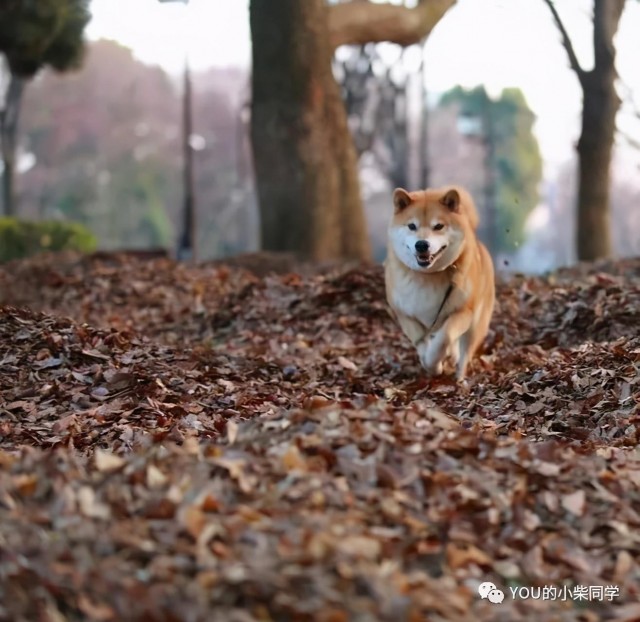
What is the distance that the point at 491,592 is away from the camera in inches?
137

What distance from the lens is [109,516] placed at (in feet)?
11.2

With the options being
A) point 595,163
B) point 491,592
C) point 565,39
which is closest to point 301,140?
point 595,163

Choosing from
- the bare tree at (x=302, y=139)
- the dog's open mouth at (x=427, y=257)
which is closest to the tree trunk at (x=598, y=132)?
the bare tree at (x=302, y=139)

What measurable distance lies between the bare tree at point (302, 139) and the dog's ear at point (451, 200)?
7.21 meters

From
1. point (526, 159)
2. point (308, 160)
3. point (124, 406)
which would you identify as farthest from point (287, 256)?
point (526, 159)

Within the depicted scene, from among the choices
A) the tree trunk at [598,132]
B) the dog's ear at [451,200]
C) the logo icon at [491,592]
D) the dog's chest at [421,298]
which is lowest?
the logo icon at [491,592]

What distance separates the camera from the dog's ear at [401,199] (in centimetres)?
725

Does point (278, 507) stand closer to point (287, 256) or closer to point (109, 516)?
point (109, 516)

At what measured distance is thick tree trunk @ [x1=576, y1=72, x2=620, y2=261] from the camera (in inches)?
628

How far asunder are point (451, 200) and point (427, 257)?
0.56 m

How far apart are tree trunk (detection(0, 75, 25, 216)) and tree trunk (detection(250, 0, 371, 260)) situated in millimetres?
13799

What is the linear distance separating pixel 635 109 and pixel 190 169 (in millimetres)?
9316

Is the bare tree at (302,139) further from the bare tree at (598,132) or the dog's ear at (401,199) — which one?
the dog's ear at (401,199)

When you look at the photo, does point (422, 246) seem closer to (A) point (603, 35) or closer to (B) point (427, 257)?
(B) point (427, 257)
